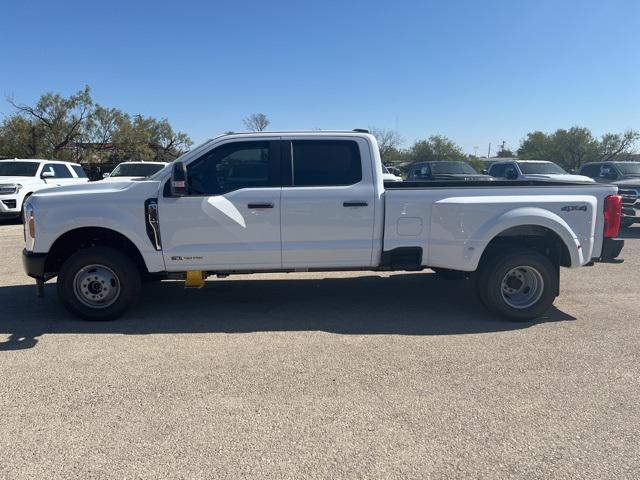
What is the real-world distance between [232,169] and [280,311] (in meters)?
1.73

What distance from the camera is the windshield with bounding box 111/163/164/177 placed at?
57.4 feet

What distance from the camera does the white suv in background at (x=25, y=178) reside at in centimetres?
1364

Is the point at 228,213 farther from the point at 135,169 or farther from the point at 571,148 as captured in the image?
the point at 571,148

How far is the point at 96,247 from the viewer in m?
5.27

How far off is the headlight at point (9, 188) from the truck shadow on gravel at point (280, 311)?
27.1 feet

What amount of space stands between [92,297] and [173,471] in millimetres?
3067

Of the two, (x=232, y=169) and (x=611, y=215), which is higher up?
(x=232, y=169)

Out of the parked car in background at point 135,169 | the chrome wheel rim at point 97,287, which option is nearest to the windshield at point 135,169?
the parked car in background at point 135,169

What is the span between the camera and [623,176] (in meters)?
15.1

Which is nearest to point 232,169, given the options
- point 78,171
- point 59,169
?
point 59,169

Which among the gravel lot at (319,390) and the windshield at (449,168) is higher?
the windshield at (449,168)

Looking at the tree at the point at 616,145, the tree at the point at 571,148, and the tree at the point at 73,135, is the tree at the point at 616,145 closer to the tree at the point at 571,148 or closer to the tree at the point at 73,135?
the tree at the point at 571,148

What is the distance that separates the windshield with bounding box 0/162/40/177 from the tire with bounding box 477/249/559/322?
14507 mm

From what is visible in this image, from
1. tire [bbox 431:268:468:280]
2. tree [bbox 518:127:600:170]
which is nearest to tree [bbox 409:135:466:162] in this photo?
tree [bbox 518:127:600:170]
